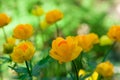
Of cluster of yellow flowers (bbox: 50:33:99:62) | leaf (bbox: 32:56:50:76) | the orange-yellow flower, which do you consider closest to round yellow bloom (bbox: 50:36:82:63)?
cluster of yellow flowers (bbox: 50:33:99:62)

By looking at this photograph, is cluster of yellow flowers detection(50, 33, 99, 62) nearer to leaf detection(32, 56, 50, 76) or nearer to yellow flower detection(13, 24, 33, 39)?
leaf detection(32, 56, 50, 76)

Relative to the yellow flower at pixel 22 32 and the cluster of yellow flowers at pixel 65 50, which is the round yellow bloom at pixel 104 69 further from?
the yellow flower at pixel 22 32

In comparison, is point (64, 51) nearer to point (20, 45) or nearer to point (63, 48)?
point (63, 48)

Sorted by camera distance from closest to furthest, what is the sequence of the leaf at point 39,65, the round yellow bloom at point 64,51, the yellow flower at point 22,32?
the round yellow bloom at point 64,51 → the leaf at point 39,65 → the yellow flower at point 22,32

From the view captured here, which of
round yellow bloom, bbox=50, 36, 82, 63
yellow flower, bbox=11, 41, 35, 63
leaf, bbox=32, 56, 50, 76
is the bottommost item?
leaf, bbox=32, 56, 50, 76

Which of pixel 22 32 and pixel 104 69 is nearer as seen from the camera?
pixel 104 69

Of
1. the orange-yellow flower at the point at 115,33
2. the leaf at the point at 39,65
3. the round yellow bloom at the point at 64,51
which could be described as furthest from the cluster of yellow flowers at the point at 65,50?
the orange-yellow flower at the point at 115,33

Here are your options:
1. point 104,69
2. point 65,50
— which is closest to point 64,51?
point 65,50

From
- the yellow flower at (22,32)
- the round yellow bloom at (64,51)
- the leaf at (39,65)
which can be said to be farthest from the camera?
the yellow flower at (22,32)

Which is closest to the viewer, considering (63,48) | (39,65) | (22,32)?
(63,48)

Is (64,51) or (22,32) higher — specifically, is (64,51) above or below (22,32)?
above

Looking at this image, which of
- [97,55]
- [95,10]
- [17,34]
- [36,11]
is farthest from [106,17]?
[17,34]
